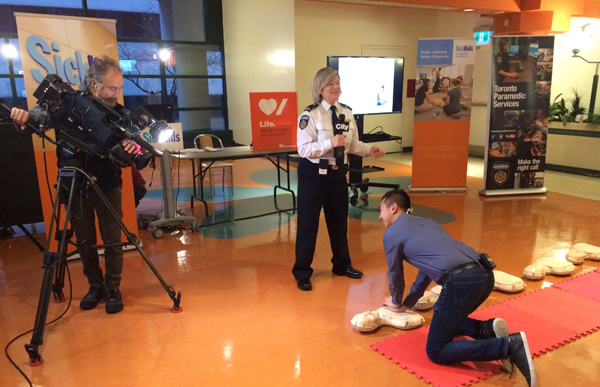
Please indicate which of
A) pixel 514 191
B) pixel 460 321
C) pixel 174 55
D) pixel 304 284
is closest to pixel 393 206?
pixel 460 321

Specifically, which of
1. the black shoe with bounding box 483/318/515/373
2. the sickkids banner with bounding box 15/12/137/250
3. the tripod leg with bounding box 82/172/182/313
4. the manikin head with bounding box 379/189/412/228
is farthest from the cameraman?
the black shoe with bounding box 483/318/515/373

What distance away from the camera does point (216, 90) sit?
10945 mm

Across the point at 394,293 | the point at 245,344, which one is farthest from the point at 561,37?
the point at 245,344

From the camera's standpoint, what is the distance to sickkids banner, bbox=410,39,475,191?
20.0 feet

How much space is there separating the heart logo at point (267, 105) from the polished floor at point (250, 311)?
4.06ft

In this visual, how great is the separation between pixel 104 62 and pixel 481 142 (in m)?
8.39

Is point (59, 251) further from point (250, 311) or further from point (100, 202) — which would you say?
point (250, 311)

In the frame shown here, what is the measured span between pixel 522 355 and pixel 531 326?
0.73 m

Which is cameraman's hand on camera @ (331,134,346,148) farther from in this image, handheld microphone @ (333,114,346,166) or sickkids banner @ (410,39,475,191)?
sickkids banner @ (410,39,475,191)

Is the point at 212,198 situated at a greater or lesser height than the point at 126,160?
lesser

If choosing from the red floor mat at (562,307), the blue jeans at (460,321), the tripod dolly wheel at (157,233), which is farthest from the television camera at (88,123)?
the red floor mat at (562,307)

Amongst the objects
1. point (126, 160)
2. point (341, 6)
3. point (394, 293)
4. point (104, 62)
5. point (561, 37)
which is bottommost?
point (394, 293)

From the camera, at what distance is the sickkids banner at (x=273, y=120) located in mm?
4992

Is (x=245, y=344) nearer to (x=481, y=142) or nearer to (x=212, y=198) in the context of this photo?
(x=212, y=198)
